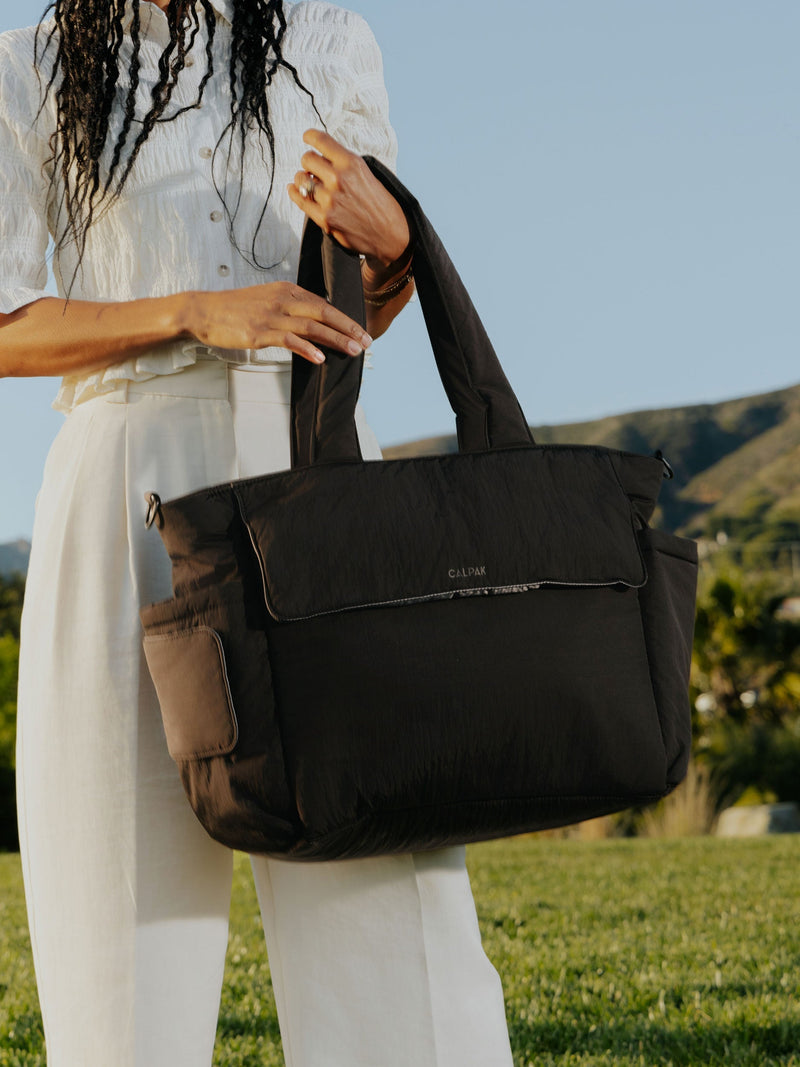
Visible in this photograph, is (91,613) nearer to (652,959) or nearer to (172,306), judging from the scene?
(172,306)

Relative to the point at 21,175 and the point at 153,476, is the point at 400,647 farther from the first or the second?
the point at 21,175

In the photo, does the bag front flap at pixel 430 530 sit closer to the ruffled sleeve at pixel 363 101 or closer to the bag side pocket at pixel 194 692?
the bag side pocket at pixel 194 692

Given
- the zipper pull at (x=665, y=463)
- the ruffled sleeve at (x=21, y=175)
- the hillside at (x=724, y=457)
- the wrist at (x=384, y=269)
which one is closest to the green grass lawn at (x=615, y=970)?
the zipper pull at (x=665, y=463)

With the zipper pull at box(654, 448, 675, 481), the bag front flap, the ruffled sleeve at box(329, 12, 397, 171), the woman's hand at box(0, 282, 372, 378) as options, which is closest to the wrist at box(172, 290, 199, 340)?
the woman's hand at box(0, 282, 372, 378)

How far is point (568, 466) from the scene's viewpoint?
135 centimetres

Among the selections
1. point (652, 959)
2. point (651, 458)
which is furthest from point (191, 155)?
point (652, 959)

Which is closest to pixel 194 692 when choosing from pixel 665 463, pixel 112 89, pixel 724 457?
pixel 665 463

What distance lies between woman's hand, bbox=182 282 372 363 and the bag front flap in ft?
0.48

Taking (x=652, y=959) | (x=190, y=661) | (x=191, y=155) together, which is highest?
(x=191, y=155)

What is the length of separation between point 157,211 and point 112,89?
0.55ft

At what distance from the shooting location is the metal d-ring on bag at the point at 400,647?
1.19 meters

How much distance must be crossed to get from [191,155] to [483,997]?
1097 millimetres

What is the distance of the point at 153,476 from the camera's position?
1.39 meters

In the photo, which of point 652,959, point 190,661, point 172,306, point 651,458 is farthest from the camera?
point 652,959
